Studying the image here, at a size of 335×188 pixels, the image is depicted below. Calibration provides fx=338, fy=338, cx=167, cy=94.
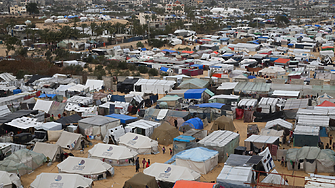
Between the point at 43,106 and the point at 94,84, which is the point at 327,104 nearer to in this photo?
the point at 94,84

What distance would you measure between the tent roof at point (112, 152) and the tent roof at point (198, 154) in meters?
2.20

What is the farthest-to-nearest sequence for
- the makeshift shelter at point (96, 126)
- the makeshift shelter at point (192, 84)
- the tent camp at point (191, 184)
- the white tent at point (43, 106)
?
the makeshift shelter at point (192, 84) → the white tent at point (43, 106) → the makeshift shelter at point (96, 126) → the tent camp at point (191, 184)

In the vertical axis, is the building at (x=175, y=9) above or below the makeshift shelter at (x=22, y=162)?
above

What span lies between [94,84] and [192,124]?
11.2 metres

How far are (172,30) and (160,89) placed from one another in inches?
1728

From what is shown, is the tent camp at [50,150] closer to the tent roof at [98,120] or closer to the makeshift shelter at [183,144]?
the tent roof at [98,120]

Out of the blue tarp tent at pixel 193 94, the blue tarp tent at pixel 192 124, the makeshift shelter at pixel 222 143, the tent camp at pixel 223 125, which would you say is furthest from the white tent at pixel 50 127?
the blue tarp tent at pixel 193 94

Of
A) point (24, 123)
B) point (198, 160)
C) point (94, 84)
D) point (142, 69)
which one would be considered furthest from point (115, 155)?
point (142, 69)

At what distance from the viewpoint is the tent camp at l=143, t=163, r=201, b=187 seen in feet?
38.6

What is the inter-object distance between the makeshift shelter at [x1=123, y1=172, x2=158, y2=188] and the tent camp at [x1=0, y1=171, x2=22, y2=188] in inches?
155

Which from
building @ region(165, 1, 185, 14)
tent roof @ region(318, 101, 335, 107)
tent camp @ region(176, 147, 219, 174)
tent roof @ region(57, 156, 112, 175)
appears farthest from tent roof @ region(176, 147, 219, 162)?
building @ region(165, 1, 185, 14)

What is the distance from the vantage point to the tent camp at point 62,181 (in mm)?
11578

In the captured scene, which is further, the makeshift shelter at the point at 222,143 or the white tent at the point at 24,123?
the white tent at the point at 24,123

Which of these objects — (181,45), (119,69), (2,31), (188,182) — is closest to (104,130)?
(188,182)
